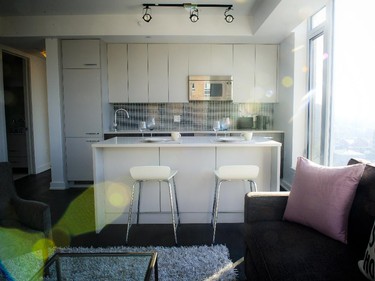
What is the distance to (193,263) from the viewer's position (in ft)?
7.36

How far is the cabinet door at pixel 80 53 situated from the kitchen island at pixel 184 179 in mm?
2172

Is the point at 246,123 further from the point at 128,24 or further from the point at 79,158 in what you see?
the point at 79,158

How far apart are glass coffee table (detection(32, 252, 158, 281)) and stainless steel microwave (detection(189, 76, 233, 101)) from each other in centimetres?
379

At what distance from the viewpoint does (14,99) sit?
6242 mm

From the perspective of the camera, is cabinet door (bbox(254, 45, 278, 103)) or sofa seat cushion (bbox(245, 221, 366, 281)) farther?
cabinet door (bbox(254, 45, 278, 103))

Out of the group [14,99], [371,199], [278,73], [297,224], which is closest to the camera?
[371,199]

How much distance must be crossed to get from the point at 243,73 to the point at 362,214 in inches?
151

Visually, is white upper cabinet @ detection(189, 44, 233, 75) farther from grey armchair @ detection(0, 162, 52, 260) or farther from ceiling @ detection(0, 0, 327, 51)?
grey armchair @ detection(0, 162, 52, 260)

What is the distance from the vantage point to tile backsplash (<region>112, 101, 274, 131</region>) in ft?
17.7

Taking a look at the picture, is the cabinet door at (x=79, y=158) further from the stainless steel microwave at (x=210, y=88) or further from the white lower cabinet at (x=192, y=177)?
the white lower cabinet at (x=192, y=177)

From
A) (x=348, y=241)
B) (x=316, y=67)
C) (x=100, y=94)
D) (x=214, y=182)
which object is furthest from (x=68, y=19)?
(x=348, y=241)

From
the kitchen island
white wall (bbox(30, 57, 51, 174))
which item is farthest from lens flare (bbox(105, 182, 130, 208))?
white wall (bbox(30, 57, 51, 174))

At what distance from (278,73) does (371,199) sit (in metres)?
3.84

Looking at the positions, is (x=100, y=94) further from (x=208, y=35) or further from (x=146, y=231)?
(x=146, y=231)
